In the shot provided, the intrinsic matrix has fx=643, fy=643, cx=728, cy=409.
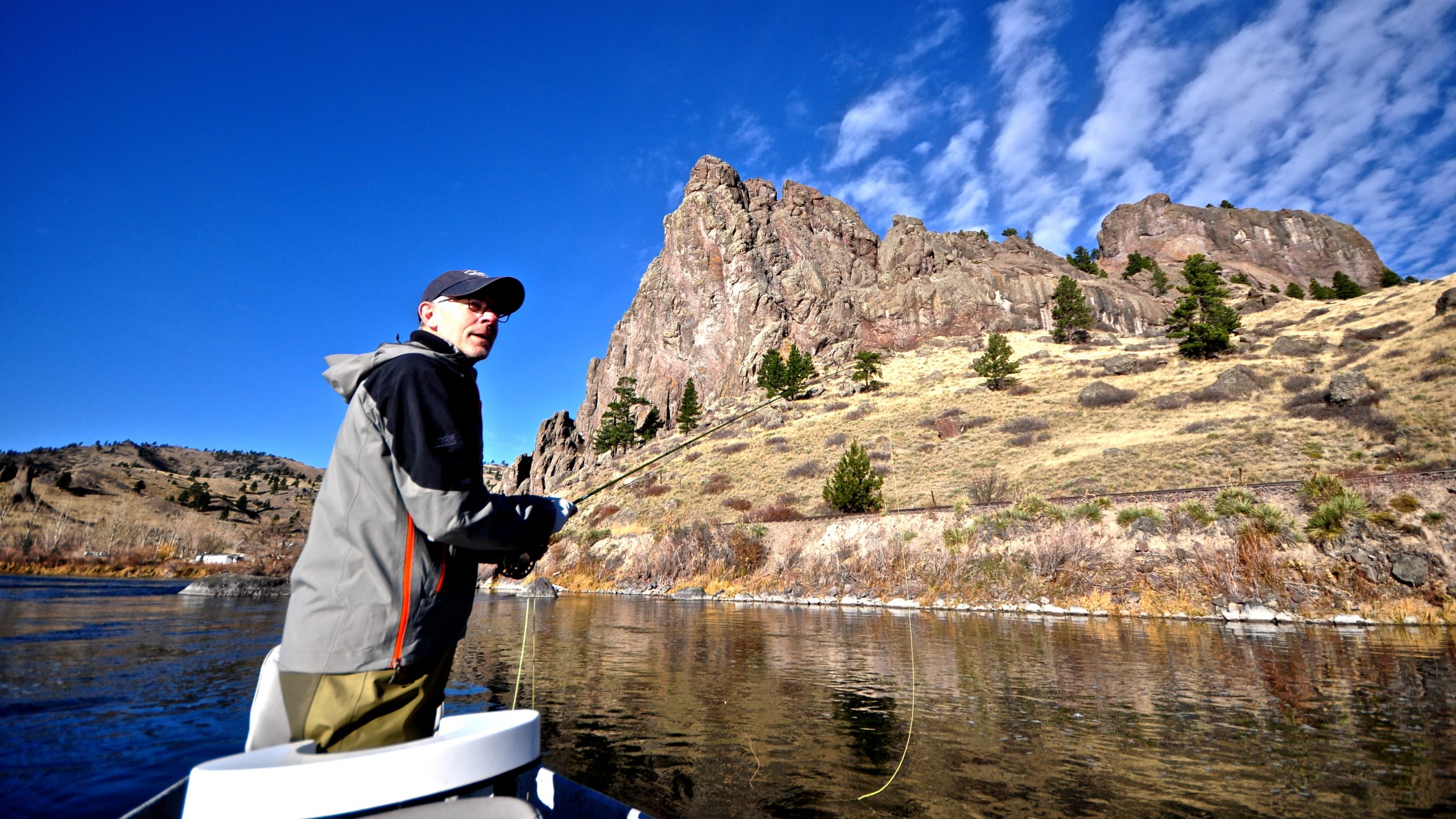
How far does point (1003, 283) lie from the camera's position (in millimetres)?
97125

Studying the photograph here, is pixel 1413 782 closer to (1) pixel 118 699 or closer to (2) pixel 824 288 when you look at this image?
(1) pixel 118 699

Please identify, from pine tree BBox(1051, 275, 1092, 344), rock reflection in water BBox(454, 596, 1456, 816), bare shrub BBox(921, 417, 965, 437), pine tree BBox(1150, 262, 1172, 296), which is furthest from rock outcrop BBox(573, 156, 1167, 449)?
rock reflection in water BBox(454, 596, 1456, 816)

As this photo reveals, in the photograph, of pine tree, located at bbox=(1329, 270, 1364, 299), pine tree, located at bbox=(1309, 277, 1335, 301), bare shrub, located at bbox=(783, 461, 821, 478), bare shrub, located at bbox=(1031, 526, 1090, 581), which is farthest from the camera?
pine tree, located at bbox=(1309, 277, 1335, 301)

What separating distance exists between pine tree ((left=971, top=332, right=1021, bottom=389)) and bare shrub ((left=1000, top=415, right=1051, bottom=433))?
39.7 ft

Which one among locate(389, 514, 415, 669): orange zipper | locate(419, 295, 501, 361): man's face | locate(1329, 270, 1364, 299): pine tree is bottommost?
locate(389, 514, 415, 669): orange zipper

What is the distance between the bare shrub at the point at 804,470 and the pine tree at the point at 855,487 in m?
9.82

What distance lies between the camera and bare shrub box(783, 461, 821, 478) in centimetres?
4106

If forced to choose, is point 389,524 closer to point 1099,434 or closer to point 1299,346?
point 1099,434

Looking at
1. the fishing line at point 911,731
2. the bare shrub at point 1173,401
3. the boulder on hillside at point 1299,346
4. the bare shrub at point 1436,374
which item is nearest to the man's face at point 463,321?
the fishing line at point 911,731

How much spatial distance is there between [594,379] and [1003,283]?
70643mm

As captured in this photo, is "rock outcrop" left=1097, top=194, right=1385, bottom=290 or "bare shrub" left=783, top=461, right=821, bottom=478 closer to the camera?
"bare shrub" left=783, top=461, right=821, bottom=478

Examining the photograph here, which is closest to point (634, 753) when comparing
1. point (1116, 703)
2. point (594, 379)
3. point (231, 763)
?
point (231, 763)

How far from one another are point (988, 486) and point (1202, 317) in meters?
44.4

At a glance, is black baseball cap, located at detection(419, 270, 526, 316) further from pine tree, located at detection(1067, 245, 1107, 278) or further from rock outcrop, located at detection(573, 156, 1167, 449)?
pine tree, located at detection(1067, 245, 1107, 278)
